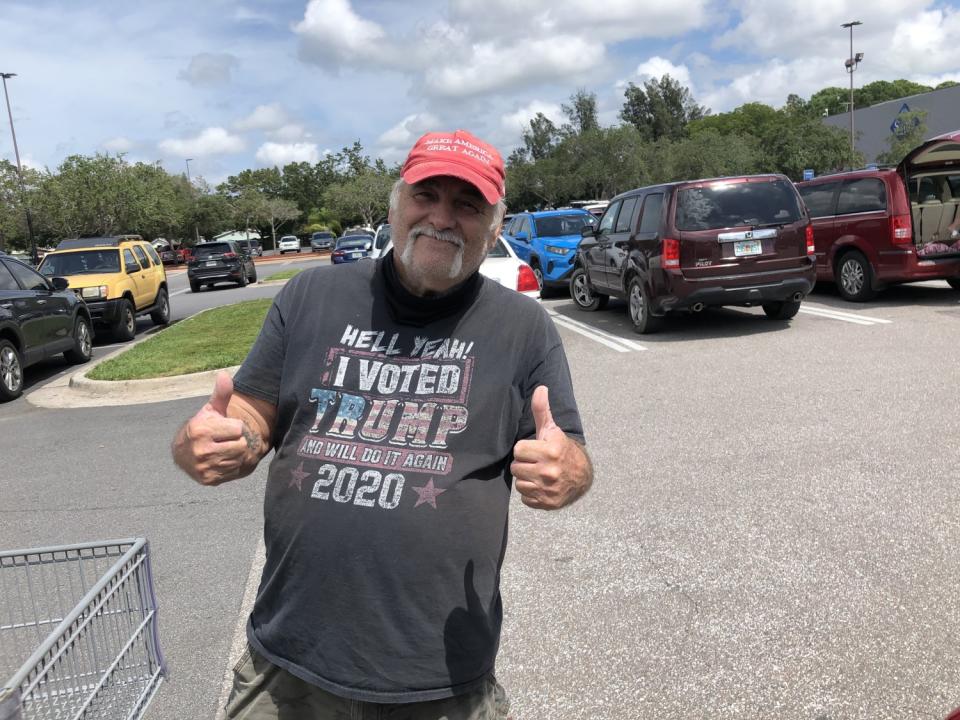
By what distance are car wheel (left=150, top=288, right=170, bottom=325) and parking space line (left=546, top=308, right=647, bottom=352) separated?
28.5ft

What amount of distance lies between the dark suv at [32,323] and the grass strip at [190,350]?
0.72 metres

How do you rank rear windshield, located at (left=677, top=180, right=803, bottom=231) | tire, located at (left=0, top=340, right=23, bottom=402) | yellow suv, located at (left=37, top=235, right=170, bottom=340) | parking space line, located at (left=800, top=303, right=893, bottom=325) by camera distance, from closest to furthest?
tire, located at (left=0, top=340, right=23, bottom=402) < rear windshield, located at (left=677, top=180, right=803, bottom=231) < parking space line, located at (left=800, top=303, right=893, bottom=325) < yellow suv, located at (left=37, top=235, right=170, bottom=340)

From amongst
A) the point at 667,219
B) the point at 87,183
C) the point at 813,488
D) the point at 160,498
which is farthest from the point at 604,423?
the point at 87,183

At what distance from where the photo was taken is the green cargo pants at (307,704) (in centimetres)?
172

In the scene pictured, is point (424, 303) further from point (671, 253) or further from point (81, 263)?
point (81, 263)

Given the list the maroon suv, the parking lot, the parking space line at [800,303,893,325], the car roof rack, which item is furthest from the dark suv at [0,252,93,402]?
the maroon suv

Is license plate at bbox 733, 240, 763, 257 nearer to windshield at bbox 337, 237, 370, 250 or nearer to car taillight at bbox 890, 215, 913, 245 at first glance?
car taillight at bbox 890, 215, 913, 245

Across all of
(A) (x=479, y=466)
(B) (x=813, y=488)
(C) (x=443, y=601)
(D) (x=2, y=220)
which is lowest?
(B) (x=813, y=488)

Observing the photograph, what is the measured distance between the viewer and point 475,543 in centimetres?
176

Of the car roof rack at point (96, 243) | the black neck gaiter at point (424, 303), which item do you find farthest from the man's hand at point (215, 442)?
the car roof rack at point (96, 243)

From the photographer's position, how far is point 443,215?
1.99 metres

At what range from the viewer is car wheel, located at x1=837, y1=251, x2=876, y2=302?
37.4 ft

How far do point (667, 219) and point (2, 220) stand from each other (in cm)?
4262

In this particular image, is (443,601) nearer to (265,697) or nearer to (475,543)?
(475,543)
